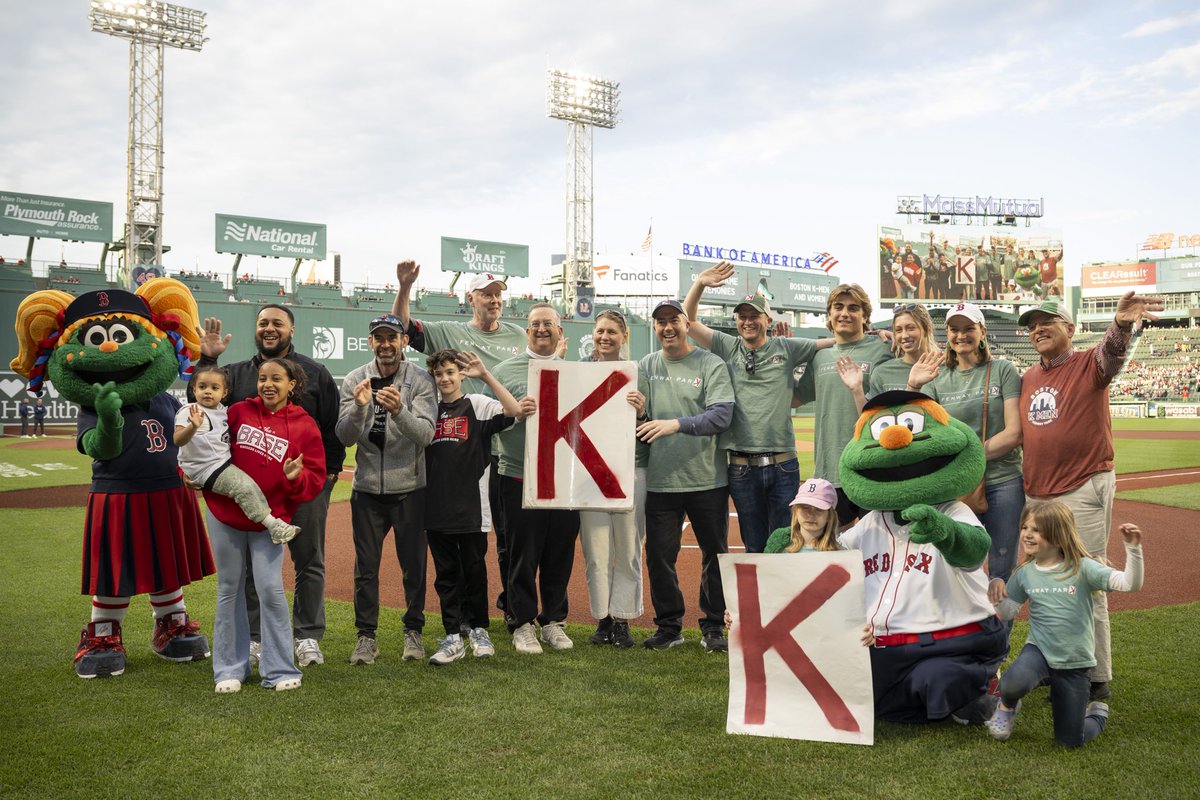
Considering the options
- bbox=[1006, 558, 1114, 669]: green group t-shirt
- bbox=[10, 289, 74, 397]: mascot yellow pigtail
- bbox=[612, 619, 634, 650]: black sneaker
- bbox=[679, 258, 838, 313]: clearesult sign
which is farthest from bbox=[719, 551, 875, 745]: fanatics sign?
bbox=[679, 258, 838, 313]: clearesult sign

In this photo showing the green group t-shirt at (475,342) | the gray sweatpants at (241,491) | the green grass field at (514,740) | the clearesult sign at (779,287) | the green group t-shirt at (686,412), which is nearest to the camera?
the green grass field at (514,740)

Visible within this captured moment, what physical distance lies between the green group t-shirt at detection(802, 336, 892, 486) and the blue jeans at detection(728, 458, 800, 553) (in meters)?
0.22

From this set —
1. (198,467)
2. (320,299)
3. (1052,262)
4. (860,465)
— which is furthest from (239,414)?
(1052,262)

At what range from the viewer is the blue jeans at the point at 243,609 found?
5020 millimetres

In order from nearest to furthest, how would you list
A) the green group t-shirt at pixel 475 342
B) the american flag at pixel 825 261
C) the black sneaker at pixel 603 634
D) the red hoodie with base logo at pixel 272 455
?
the red hoodie with base logo at pixel 272 455 → the black sneaker at pixel 603 634 → the green group t-shirt at pixel 475 342 → the american flag at pixel 825 261

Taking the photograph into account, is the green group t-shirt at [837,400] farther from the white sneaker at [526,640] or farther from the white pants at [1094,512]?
the white sneaker at [526,640]

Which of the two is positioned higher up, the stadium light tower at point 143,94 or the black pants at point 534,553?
the stadium light tower at point 143,94

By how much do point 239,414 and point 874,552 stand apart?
350 cm

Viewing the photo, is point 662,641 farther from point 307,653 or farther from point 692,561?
point 692,561

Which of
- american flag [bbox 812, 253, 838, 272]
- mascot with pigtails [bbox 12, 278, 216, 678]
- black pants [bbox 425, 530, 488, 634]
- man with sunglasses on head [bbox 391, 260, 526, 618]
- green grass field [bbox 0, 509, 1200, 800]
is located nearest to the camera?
green grass field [bbox 0, 509, 1200, 800]

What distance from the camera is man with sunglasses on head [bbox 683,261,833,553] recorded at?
18.8ft

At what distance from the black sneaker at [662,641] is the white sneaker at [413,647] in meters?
1.40

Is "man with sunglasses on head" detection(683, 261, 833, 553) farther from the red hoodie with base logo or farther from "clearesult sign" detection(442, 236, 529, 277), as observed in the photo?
"clearesult sign" detection(442, 236, 529, 277)

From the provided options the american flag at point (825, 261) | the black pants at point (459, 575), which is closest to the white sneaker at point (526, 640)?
the black pants at point (459, 575)
